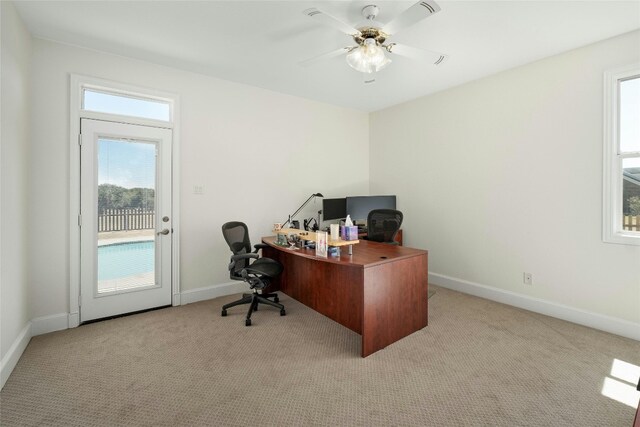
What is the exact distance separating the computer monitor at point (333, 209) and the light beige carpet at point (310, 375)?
1721 mm

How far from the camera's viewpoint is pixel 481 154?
372cm

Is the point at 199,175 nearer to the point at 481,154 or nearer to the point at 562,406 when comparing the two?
the point at 481,154

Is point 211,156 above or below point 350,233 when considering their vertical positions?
above

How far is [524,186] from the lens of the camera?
3.33 m

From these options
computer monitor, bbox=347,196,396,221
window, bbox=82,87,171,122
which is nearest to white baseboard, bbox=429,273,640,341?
computer monitor, bbox=347,196,396,221

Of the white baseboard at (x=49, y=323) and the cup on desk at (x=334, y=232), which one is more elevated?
the cup on desk at (x=334, y=232)

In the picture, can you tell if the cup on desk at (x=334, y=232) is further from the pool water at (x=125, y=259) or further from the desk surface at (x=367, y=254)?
the pool water at (x=125, y=259)

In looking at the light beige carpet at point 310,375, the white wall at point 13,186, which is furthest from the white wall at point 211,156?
the light beige carpet at point 310,375

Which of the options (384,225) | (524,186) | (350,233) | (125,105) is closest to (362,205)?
(384,225)

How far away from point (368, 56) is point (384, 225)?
2.06 meters

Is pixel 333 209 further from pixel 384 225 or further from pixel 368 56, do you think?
pixel 368 56

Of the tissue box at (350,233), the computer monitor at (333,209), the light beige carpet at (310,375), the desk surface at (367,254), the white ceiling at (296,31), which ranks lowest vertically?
the light beige carpet at (310,375)

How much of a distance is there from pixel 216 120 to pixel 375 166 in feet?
9.16

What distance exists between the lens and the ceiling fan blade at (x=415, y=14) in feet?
5.80
